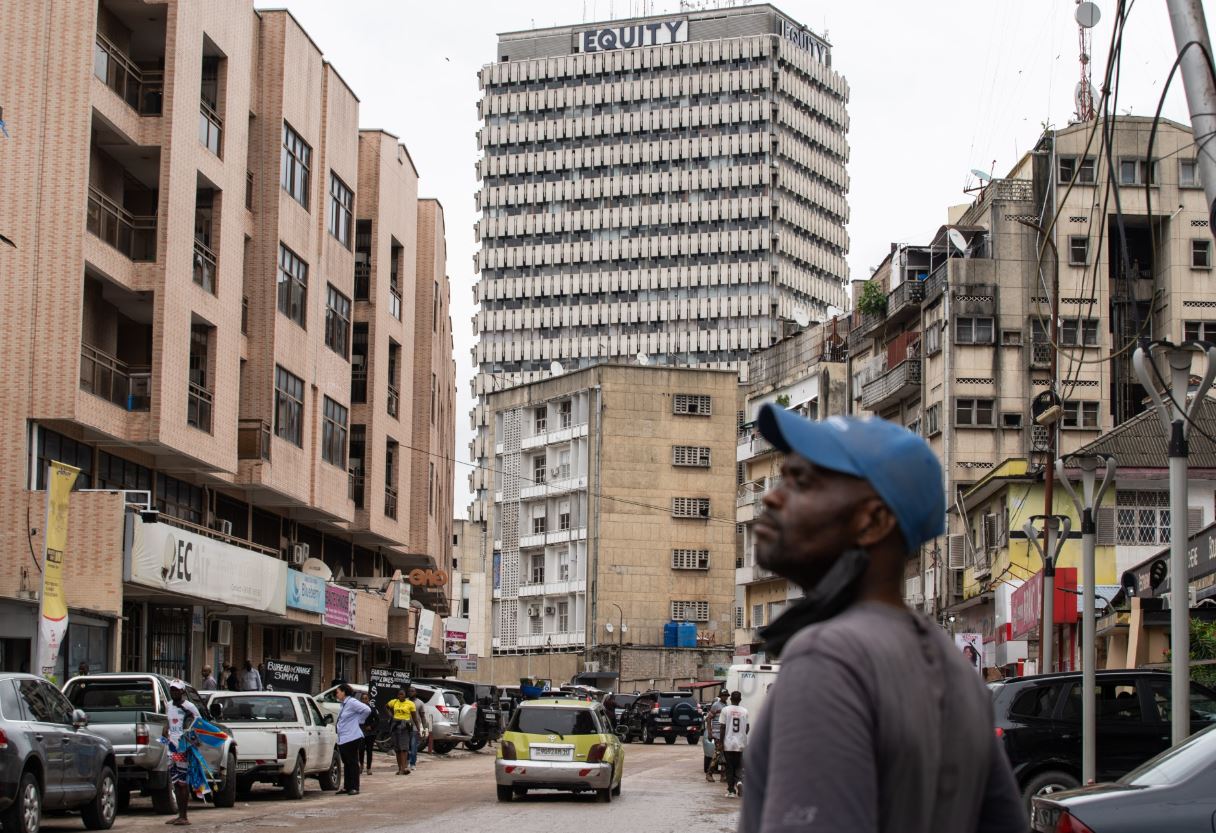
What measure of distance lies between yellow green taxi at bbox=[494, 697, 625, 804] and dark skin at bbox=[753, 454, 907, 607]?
24.6 meters

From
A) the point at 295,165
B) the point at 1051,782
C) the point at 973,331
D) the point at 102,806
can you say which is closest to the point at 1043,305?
the point at 973,331

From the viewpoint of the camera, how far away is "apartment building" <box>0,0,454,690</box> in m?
32.6

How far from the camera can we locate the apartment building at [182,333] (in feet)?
107

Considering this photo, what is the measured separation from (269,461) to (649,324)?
106663mm

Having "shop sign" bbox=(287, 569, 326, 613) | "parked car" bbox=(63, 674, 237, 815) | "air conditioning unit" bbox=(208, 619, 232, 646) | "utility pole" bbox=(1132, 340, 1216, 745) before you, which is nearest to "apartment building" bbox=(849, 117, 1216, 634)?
"shop sign" bbox=(287, 569, 326, 613)

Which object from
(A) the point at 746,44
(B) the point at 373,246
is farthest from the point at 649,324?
(B) the point at 373,246

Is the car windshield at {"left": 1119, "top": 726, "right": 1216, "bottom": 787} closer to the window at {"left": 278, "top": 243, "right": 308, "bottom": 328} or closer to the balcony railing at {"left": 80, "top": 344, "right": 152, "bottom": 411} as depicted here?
the balcony railing at {"left": 80, "top": 344, "right": 152, "bottom": 411}

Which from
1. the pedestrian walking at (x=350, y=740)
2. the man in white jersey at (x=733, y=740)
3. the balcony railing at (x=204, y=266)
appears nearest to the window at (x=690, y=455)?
the balcony railing at (x=204, y=266)

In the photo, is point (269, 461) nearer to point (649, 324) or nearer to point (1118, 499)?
point (1118, 499)

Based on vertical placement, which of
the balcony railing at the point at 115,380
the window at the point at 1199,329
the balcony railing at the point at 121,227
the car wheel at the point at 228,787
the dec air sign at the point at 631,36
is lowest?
the car wheel at the point at 228,787

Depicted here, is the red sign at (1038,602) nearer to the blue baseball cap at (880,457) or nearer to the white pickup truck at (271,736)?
the white pickup truck at (271,736)

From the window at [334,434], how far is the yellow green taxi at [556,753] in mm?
20860

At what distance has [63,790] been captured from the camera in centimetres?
1877

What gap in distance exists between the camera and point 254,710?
1089 inches
